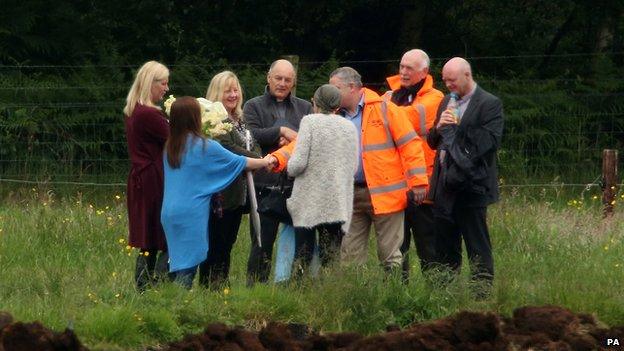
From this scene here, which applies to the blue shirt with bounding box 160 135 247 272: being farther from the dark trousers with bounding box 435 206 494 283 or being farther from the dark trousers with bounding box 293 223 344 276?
the dark trousers with bounding box 435 206 494 283

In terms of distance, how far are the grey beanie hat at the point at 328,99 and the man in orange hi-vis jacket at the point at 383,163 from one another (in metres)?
0.34

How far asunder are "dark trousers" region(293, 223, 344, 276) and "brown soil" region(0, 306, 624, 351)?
1.37 meters

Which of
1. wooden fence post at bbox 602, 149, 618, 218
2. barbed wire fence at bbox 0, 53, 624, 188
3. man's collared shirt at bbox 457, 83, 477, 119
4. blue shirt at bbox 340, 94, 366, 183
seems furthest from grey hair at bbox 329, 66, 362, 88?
barbed wire fence at bbox 0, 53, 624, 188

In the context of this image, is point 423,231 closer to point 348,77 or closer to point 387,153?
point 387,153

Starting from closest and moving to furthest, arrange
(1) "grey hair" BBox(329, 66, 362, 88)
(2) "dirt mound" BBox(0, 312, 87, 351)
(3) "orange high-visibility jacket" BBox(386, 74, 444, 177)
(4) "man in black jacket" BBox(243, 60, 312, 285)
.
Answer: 1. (2) "dirt mound" BBox(0, 312, 87, 351)
2. (1) "grey hair" BBox(329, 66, 362, 88)
3. (4) "man in black jacket" BBox(243, 60, 312, 285)
4. (3) "orange high-visibility jacket" BBox(386, 74, 444, 177)

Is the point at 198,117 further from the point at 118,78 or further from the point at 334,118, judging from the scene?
the point at 118,78

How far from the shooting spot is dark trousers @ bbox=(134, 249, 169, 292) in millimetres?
10773

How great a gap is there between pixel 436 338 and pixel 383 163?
8.79 feet

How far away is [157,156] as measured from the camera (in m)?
11.1

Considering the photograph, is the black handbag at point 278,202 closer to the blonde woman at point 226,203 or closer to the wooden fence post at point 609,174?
A: the blonde woman at point 226,203

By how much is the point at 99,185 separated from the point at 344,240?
8.23 metres

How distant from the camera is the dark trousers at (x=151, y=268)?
10773mm

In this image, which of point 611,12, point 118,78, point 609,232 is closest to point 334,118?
point 609,232

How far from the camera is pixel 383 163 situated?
37.5 ft
